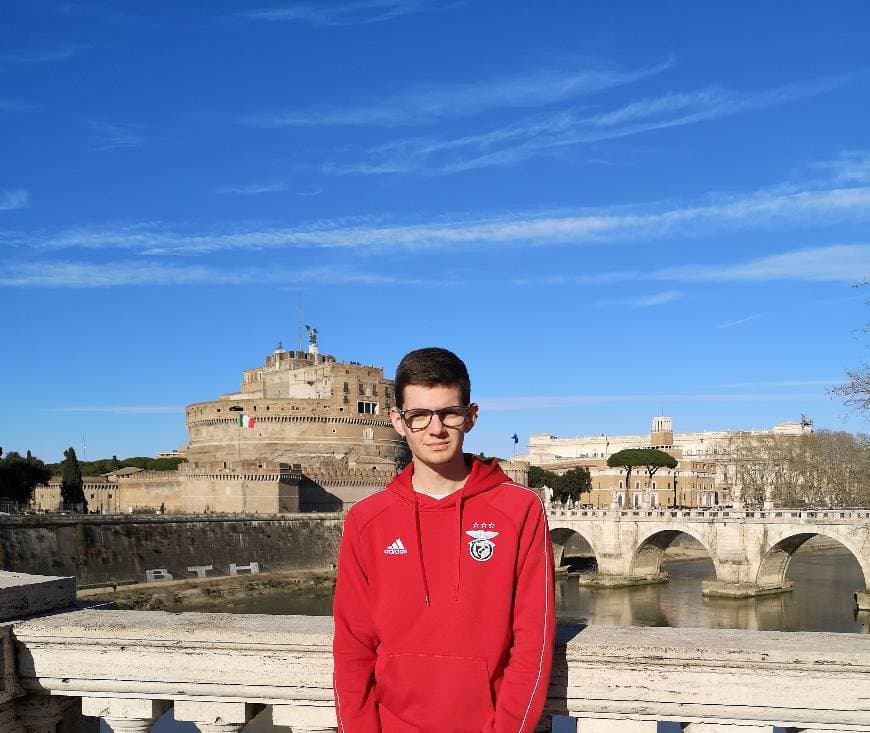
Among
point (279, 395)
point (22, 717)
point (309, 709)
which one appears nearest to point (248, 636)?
point (309, 709)

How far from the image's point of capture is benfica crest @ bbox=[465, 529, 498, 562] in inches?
94.6

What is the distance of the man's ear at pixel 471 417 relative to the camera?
2549 mm

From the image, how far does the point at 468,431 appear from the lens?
100 inches

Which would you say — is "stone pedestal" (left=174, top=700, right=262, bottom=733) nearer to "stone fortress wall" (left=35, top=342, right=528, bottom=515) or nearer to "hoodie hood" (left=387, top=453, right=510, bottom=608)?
"hoodie hood" (left=387, top=453, right=510, bottom=608)

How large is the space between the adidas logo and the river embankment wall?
2823cm

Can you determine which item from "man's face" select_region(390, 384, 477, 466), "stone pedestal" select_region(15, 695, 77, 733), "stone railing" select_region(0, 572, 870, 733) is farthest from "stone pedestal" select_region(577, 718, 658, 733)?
"stone pedestal" select_region(15, 695, 77, 733)

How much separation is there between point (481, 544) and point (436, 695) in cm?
39

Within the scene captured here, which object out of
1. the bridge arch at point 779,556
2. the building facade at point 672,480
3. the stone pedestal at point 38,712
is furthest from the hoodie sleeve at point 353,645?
the building facade at point 672,480

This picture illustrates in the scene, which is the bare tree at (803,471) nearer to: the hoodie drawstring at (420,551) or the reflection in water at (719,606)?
the reflection in water at (719,606)

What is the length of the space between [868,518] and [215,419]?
3751 centimetres

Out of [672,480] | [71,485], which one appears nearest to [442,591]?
[71,485]

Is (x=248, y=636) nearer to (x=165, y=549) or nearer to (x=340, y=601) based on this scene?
(x=340, y=601)

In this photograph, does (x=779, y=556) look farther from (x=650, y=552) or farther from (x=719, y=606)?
(x=650, y=552)

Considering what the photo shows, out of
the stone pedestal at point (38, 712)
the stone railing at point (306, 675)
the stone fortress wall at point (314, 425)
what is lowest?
the stone pedestal at point (38, 712)
